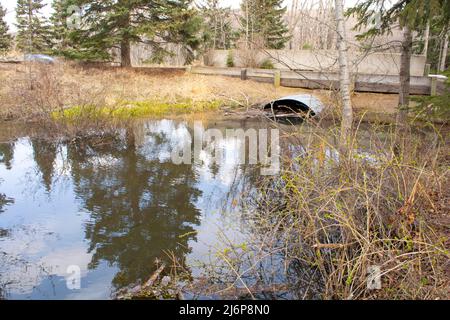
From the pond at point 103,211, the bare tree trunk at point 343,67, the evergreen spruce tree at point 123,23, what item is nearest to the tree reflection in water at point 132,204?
the pond at point 103,211

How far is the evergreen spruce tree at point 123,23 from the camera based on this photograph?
18972mm

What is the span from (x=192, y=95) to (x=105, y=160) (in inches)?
371

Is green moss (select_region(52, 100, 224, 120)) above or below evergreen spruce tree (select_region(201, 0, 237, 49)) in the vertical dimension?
below

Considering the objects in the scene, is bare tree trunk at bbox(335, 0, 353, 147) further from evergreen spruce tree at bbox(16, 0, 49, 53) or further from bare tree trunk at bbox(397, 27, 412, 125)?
evergreen spruce tree at bbox(16, 0, 49, 53)

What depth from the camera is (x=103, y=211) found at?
6.70m

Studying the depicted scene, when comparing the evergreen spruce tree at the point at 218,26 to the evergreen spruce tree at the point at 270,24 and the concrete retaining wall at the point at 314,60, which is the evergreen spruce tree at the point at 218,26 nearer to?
the evergreen spruce tree at the point at 270,24

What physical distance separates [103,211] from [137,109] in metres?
9.58

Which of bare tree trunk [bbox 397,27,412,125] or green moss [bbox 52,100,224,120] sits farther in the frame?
green moss [bbox 52,100,224,120]

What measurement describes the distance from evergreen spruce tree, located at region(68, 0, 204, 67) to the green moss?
13.4 feet

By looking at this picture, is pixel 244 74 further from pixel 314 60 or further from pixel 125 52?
pixel 125 52

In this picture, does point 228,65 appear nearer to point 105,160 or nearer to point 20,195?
point 105,160

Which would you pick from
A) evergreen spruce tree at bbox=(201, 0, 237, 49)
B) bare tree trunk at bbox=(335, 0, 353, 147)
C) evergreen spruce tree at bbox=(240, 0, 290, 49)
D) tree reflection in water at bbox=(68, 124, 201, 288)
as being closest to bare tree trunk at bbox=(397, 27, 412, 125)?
bare tree trunk at bbox=(335, 0, 353, 147)

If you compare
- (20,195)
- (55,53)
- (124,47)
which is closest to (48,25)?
(55,53)

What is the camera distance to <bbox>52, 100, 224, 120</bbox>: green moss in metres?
12.1
